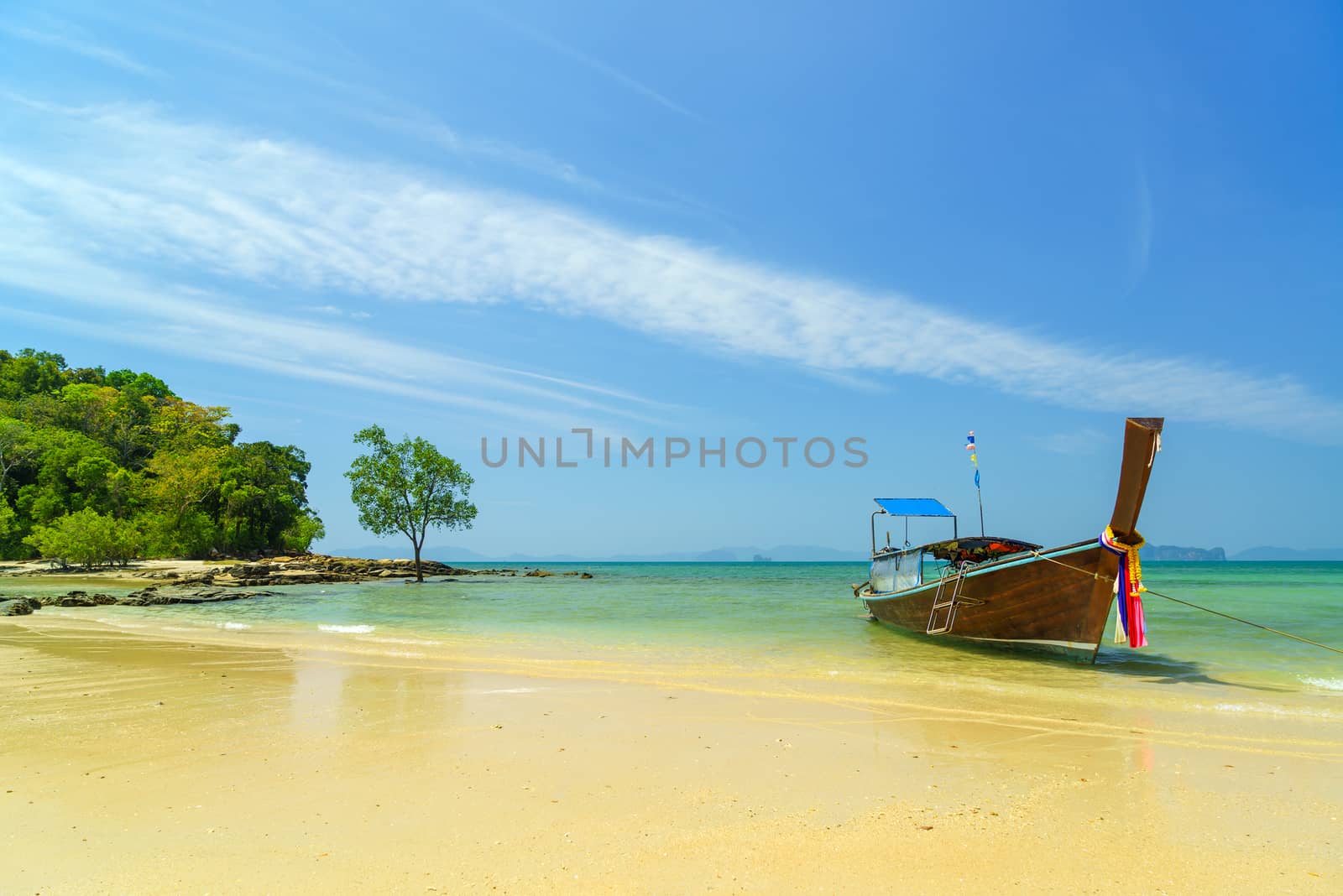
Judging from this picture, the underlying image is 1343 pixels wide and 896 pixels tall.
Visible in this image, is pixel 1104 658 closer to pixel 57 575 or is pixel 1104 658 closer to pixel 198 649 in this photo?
pixel 198 649

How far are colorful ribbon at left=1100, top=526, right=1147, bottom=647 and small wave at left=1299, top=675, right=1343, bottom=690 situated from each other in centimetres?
228

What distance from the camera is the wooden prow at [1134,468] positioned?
10.0 m

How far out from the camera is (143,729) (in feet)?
21.1

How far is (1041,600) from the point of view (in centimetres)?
1273

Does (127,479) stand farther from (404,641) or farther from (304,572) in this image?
(404,641)

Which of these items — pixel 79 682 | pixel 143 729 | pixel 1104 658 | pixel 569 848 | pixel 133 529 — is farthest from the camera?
pixel 133 529

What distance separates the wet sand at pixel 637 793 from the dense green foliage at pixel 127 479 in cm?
4370

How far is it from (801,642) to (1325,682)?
26.9ft

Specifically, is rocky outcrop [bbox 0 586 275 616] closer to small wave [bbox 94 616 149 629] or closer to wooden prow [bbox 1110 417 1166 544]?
small wave [bbox 94 616 149 629]

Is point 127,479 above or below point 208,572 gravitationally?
above

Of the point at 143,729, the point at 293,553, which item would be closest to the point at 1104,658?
the point at 143,729

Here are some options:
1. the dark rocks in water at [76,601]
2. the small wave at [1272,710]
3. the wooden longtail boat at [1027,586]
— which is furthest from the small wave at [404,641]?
the dark rocks in water at [76,601]

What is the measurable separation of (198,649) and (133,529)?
39675 millimetres

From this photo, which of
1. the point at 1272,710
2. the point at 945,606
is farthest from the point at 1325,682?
the point at 945,606
